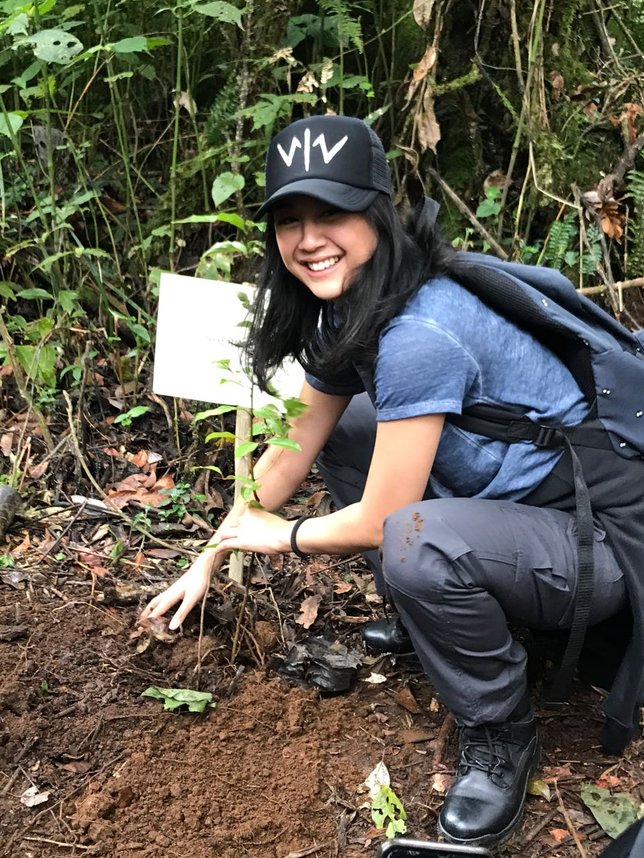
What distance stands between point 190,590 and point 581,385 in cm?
127

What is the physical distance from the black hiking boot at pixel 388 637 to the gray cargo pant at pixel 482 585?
0.49 meters

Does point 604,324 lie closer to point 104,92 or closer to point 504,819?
point 504,819

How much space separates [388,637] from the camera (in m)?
2.51

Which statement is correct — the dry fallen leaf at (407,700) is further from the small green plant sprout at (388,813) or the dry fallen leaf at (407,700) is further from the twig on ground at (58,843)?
the twig on ground at (58,843)

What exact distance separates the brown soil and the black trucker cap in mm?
1274

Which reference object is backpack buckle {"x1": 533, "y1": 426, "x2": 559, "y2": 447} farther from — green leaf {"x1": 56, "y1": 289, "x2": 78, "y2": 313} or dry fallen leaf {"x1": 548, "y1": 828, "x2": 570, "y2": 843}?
green leaf {"x1": 56, "y1": 289, "x2": 78, "y2": 313}

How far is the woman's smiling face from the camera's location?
1.85 m

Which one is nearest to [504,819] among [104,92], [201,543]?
[201,543]

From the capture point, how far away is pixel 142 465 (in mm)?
3400

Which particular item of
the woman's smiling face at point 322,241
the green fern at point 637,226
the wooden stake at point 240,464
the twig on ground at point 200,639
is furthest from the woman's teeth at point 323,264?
the green fern at point 637,226

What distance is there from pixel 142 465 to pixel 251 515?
1.32 m

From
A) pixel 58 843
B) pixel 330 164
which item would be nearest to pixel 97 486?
pixel 58 843

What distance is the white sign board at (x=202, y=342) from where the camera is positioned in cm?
236

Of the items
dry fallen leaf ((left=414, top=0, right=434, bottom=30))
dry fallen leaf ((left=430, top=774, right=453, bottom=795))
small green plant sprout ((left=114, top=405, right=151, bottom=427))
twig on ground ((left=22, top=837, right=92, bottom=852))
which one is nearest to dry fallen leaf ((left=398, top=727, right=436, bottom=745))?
dry fallen leaf ((left=430, top=774, right=453, bottom=795))
